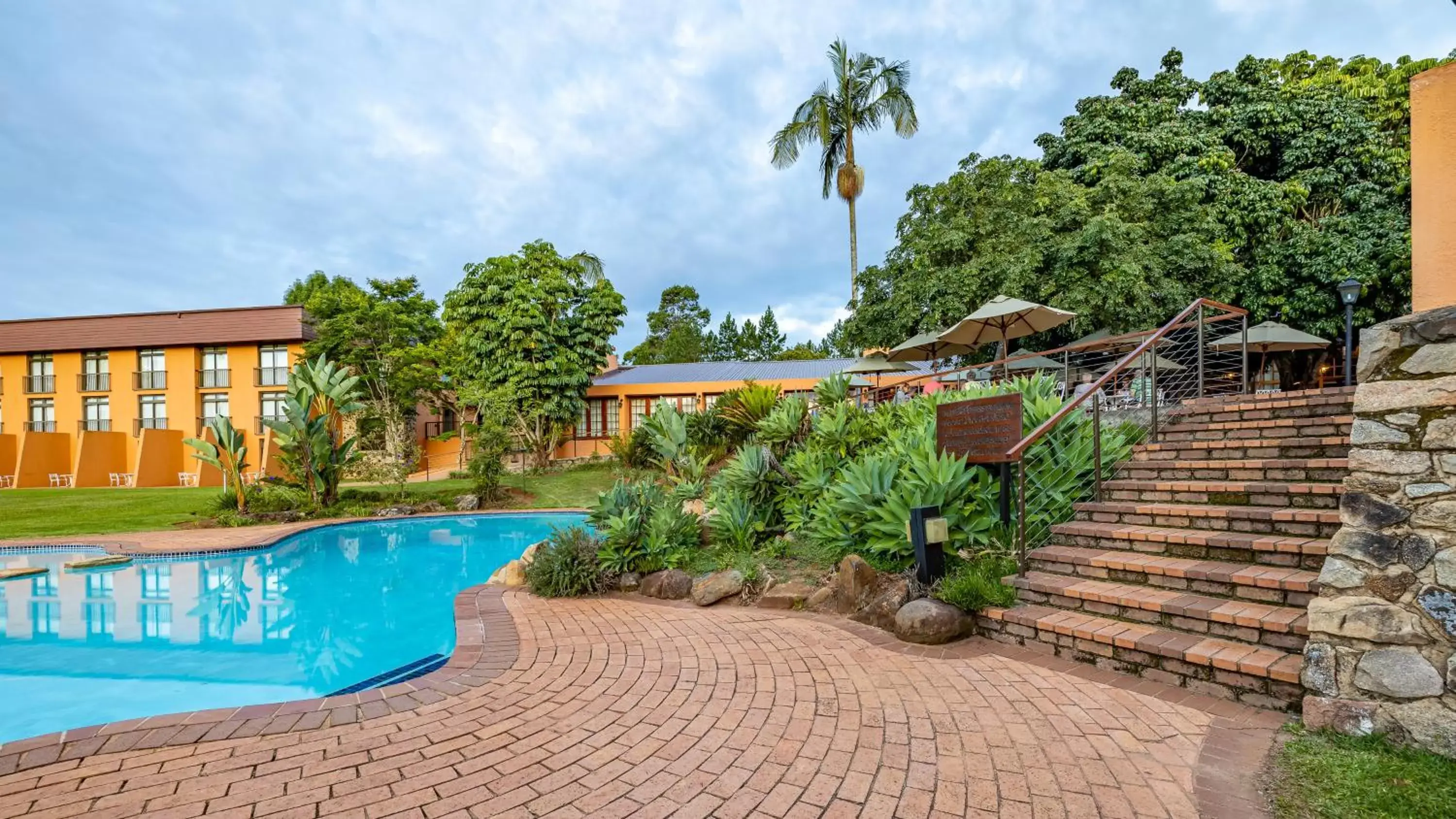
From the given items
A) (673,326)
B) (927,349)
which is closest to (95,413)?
(673,326)

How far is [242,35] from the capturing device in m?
8.94

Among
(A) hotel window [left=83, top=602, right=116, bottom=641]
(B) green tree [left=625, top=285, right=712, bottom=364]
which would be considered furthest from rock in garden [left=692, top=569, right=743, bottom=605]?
(B) green tree [left=625, top=285, right=712, bottom=364]

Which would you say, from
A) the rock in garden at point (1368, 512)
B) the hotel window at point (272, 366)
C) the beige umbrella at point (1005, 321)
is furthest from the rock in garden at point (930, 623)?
the hotel window at point (272, 366)

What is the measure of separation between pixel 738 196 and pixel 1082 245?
40.1ft

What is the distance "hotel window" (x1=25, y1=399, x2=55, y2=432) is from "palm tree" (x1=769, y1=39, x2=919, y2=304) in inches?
1195

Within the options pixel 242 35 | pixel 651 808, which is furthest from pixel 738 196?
pixel 651 808

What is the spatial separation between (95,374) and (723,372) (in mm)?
25268

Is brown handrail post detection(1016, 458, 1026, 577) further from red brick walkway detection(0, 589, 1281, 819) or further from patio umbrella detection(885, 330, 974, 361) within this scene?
patio umbrella detection(885, 330, 974, 361)

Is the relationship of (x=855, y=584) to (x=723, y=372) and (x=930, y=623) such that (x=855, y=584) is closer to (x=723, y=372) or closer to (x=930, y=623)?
(x=930, y=623)

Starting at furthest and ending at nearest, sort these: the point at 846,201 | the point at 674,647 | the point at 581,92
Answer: the point at 846,201, the point at 581,92, the point at 674,647

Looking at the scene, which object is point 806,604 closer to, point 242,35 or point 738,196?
point 242,35

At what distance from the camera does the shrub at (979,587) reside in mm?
4043

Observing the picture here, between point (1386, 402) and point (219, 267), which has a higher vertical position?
point (219, 267)

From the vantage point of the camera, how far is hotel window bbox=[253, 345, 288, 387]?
2242 centimetres
